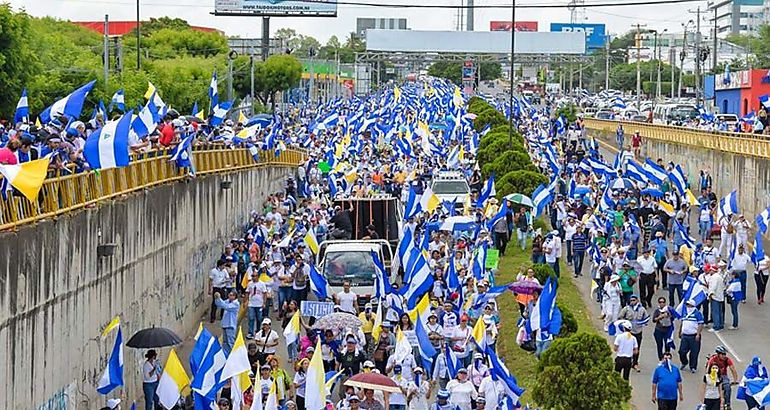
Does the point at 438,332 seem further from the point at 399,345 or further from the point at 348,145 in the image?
the point at 348,145

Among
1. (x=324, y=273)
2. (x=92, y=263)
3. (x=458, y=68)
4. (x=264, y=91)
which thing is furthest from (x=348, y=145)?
(x=458, y=68)

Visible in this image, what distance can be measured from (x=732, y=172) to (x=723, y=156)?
6.95ft

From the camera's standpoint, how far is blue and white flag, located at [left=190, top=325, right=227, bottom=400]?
16.6 meters

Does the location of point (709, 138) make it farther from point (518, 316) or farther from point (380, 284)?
point (380, 284)

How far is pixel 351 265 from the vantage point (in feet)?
87.7

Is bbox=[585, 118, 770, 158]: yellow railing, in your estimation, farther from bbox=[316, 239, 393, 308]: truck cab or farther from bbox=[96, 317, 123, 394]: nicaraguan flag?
bbox=[96, 317, 123, 394]: nicaraguan flag

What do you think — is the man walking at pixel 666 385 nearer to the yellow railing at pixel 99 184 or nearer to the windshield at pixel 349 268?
the yellow railing at pixel 99 184

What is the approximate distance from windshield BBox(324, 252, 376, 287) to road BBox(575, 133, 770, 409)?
13.5 feet

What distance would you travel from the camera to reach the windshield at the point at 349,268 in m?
26.5

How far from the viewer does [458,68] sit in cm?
17825

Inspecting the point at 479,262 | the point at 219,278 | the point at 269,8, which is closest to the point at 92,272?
the point at 219,278

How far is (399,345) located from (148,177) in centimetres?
818

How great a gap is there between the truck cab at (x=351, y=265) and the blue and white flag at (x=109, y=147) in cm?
778

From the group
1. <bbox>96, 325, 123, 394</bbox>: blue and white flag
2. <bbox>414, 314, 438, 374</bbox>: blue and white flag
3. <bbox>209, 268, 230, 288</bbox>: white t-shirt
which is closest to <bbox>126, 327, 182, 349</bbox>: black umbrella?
<bbox>96, 325, 123, 394</bbox>: blue and white flag
